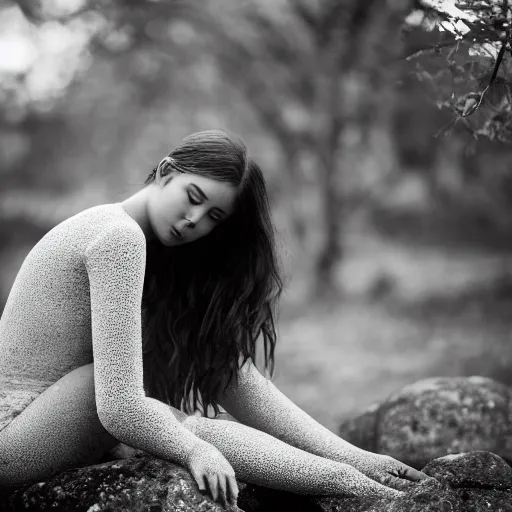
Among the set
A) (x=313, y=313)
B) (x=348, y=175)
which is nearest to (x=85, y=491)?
(x=313, y=313)

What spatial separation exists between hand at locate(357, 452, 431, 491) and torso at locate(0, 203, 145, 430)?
103 centimetres

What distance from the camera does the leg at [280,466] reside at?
2.33 m

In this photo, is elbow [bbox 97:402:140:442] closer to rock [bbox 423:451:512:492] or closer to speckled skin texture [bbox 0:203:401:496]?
speckled skin texture [bbox 0:203:401:496]

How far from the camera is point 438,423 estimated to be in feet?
11.4

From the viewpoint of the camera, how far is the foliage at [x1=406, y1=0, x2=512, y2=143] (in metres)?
2.46

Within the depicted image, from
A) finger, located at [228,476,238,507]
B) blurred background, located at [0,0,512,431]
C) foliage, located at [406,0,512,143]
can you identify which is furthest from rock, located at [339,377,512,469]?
blurred background, located at [0,0,512,431]

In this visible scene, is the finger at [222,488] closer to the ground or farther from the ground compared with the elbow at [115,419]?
closer to the ground

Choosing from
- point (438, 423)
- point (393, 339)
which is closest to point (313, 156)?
point (393, 339)

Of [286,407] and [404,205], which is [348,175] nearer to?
[404,205]

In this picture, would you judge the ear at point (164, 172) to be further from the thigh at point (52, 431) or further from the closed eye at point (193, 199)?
the thigh at point (52, 431)

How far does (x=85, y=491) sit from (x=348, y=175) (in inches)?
365

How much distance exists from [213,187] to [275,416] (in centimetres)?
88

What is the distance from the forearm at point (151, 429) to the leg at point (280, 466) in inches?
5.9

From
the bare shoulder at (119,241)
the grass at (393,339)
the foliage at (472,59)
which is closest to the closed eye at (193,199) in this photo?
the bare shoulder at (119,241)
